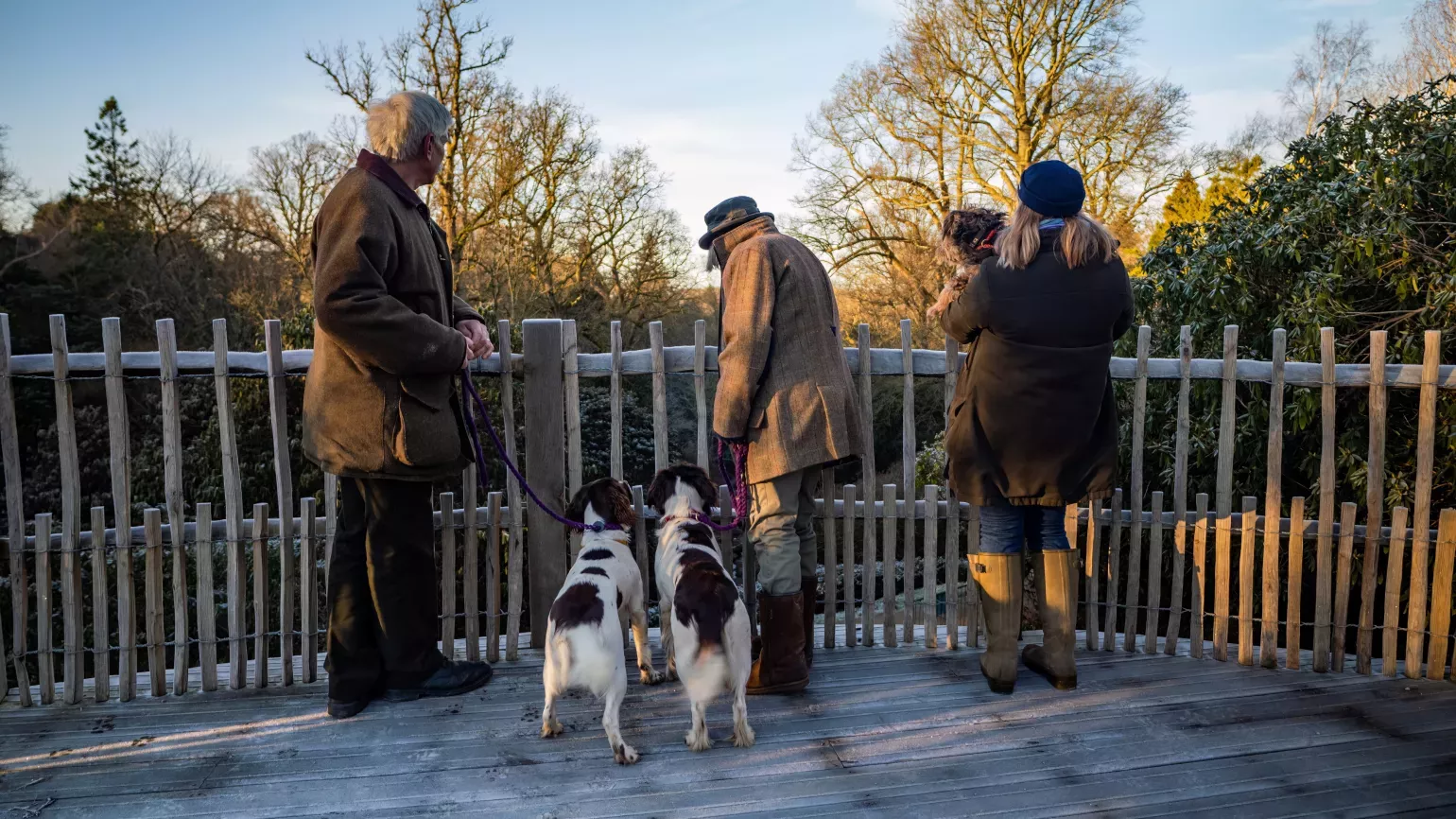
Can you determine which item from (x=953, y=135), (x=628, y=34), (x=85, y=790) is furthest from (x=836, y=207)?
(x=85, y=790)

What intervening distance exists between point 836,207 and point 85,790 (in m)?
18.0

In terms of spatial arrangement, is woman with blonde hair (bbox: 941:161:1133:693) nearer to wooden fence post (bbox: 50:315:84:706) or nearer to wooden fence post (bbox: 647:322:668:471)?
wooden fence post (bbox: 647:322:668:471)

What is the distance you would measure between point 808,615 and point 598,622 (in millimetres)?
1232

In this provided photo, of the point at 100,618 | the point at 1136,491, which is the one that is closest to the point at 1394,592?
the point at 1136,491

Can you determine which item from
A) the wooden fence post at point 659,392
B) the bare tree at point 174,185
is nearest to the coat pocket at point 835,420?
the wooden fence post at point 659,392

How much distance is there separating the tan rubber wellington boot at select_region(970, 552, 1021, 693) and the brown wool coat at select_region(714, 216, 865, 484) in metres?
0.79

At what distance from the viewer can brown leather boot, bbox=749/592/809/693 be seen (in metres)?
3.69

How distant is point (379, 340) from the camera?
3.12m

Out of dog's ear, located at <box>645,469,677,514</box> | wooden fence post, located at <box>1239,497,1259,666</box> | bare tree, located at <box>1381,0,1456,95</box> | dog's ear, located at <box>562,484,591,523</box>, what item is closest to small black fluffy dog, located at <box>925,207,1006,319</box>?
dog's ear, located at <box>645,469,677,514</box>

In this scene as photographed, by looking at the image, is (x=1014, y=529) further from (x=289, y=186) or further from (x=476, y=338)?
(x=289, y=186)

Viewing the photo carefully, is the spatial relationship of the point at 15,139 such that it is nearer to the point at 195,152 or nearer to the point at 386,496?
the point at 195,152

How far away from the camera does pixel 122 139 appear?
68.2 feet

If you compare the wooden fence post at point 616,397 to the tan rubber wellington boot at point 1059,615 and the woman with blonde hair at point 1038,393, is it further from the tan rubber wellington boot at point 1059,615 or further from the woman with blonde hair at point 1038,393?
the tan rubber wellington boot at point 1059,615

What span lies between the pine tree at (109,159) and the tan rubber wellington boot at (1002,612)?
2239 centimetres
